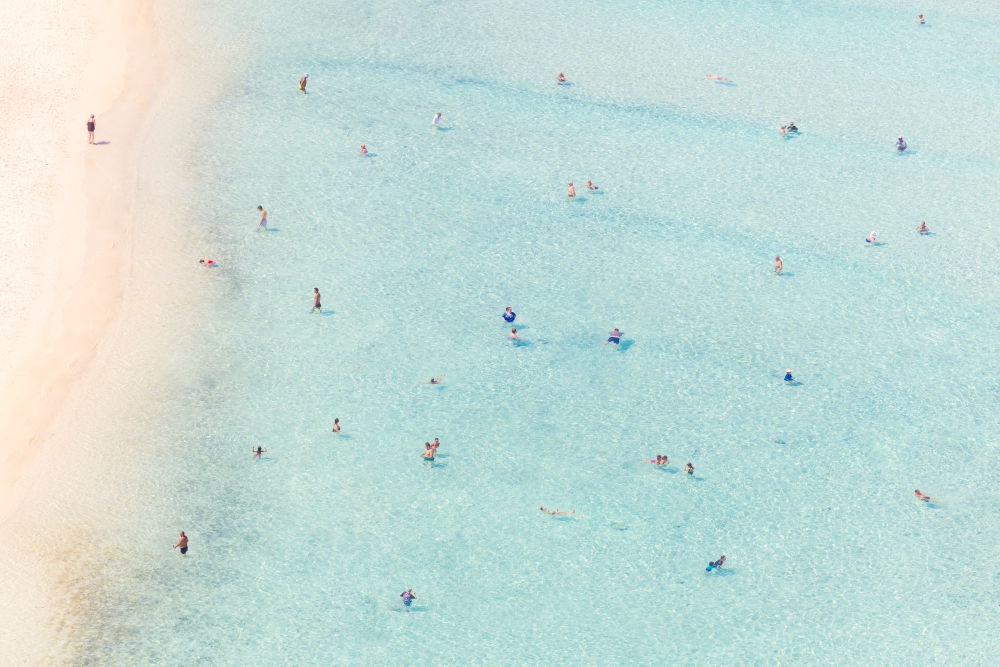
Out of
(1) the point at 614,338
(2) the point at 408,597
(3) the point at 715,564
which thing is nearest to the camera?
(2) the point at 408,597

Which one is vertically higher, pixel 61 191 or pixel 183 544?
pixel 61 191

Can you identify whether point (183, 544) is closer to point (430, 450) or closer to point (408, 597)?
point (408, 597)

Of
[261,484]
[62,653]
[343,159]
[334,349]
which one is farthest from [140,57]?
[62,653]

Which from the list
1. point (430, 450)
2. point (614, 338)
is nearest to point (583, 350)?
point (614, 338)

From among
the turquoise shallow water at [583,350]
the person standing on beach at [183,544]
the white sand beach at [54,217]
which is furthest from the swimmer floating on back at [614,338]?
the white sand beach at [54,217]

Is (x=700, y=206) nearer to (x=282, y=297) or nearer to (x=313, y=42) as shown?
(x=282, y=297)

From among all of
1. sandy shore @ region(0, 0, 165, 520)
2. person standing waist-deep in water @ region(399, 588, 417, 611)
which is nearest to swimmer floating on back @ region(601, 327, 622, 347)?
person standing waist-deep in water @ region(399, 588, 417, 611)

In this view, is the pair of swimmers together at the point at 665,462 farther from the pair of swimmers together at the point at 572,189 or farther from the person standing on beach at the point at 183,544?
the person standing on beach at the point at 183,544
